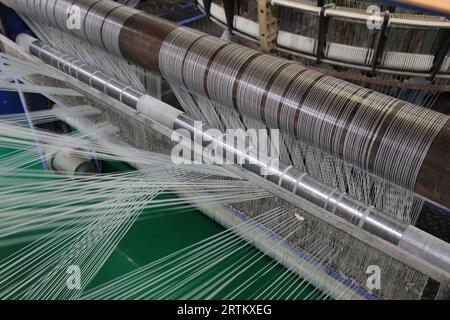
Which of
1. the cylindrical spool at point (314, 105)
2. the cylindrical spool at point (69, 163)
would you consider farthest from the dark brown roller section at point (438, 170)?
the cylindrical spool at point (69, 163)

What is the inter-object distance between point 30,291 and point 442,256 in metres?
1.46

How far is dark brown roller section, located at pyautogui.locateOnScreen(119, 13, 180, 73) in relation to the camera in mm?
1816

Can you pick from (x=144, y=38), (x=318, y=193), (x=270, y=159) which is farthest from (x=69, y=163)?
(x=318, y=193)

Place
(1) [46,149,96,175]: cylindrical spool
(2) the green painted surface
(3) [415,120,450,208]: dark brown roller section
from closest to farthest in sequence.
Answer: (3) [415,120,450,208]: dark brown roller section, (2) the green painted surface, (1) [46,149,96,175]: cylindrical spool

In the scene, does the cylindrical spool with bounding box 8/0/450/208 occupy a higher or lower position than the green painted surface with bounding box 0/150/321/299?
higher

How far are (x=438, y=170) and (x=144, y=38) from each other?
55.1 inches

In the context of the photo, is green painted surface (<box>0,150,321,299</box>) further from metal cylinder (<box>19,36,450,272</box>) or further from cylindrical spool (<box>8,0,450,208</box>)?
cylindrical spool (<box>8,0,450,208</box>)

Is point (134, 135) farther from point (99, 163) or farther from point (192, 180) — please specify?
point (99, 163)

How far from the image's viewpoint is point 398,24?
138 centimetres

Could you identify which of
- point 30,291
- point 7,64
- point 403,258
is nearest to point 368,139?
point 403,258

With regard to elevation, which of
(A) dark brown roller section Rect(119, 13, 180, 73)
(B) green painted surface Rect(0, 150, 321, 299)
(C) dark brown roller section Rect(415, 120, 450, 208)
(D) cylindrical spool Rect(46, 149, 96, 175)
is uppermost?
(A) dark brown roller section Rect(119, 13, 180, 73)

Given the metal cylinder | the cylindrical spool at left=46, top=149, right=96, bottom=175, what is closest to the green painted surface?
the cylindrical spool at left=46, top=149, right=96, bottom=175

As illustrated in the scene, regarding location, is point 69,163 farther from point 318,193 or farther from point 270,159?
point 318,193

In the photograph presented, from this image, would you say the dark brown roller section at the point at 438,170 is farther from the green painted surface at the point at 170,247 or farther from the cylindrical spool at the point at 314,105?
the green painted surface at the point at 170,247
